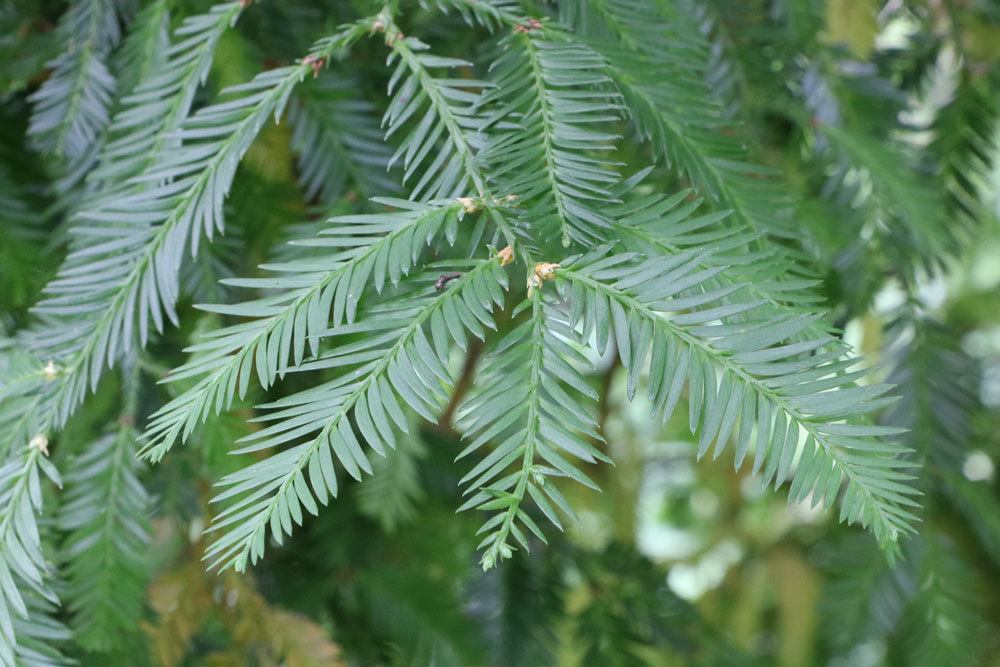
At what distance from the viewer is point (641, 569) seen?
0.88 m

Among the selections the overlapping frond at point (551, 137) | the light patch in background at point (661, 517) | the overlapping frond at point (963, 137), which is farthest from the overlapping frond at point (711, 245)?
the light patch in background at point (661, 517)

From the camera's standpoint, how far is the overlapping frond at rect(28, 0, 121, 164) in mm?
564

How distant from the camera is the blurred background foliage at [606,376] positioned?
614 mm

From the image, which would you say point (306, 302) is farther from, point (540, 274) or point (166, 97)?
point (166, 97)

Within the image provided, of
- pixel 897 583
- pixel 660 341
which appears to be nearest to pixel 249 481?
pixel 660 341

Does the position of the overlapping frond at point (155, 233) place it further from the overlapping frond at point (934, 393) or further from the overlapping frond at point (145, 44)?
the overlapping frond at point (934, 393)

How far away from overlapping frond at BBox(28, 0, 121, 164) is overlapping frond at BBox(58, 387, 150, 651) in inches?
6.1

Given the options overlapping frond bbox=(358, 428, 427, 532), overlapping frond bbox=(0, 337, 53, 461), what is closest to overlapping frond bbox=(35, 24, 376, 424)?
overlapping frond bbox=(0, 337, 53, 461)

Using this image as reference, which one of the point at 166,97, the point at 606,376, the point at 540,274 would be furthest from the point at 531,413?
the point at 606,376

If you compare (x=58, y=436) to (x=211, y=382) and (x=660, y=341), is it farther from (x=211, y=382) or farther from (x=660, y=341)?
(x=660, y=341)

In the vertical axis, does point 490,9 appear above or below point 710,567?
above

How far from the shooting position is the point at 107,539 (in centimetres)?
55

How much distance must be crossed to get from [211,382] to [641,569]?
0.60 m

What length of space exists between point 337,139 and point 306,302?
0.24 metres
